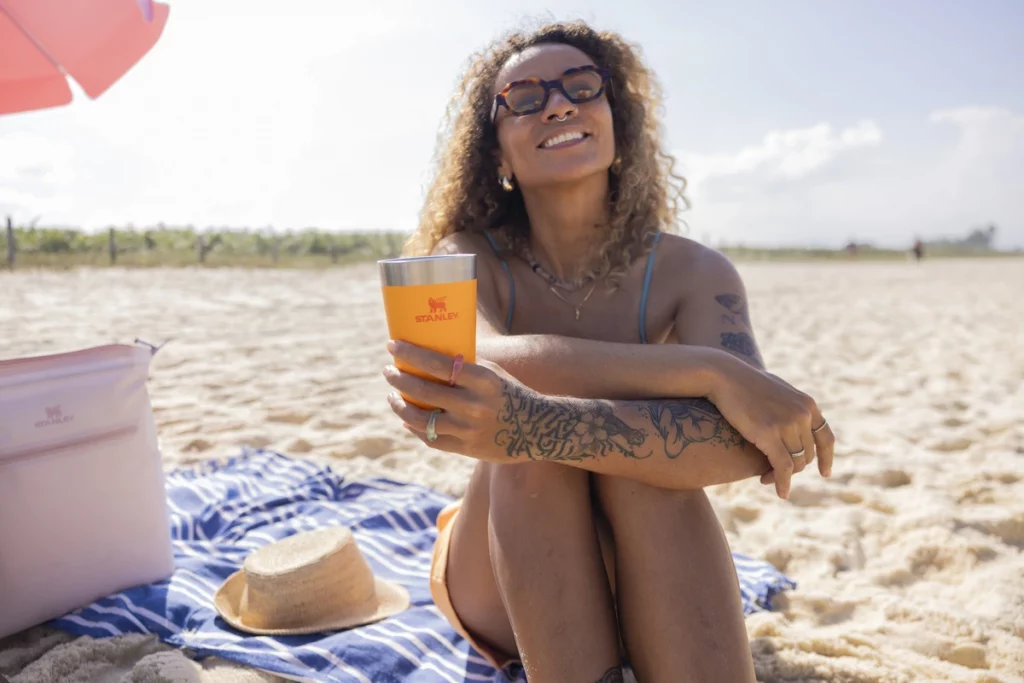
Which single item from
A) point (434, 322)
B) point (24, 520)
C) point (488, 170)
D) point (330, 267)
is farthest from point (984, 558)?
point (330, 267)

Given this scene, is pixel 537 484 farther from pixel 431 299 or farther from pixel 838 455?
pixel 838 455

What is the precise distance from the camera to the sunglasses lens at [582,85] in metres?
2.04

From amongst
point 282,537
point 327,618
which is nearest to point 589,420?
point 327,618

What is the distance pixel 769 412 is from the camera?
154 cm

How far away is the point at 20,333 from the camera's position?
700cm

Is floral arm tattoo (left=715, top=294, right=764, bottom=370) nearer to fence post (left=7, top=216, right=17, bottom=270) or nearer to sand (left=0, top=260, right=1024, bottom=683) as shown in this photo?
sand (left=0, top=260, right=1024, bottom=683)

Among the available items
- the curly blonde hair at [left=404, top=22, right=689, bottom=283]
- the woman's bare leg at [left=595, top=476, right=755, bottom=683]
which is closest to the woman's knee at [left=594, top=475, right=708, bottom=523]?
the woman's bare leg at [left=595, top=476, right=755, bottom=683]

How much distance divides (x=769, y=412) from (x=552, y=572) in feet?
1.90

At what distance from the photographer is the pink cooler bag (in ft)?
6.45

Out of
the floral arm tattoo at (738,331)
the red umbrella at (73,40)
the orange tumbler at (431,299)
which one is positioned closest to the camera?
the orange tumbler at (431,299)

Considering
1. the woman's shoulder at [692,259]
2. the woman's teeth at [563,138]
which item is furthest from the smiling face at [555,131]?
the woman's shoulder at [692,259]

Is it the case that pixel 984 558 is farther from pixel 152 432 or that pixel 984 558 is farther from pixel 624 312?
pixel 152 432

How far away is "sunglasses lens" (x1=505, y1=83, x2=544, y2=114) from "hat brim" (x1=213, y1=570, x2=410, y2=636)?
Answer: 1.55 meters

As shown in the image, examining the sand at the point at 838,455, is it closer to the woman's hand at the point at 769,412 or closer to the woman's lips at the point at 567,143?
the woman's hand at the point at 769,412
